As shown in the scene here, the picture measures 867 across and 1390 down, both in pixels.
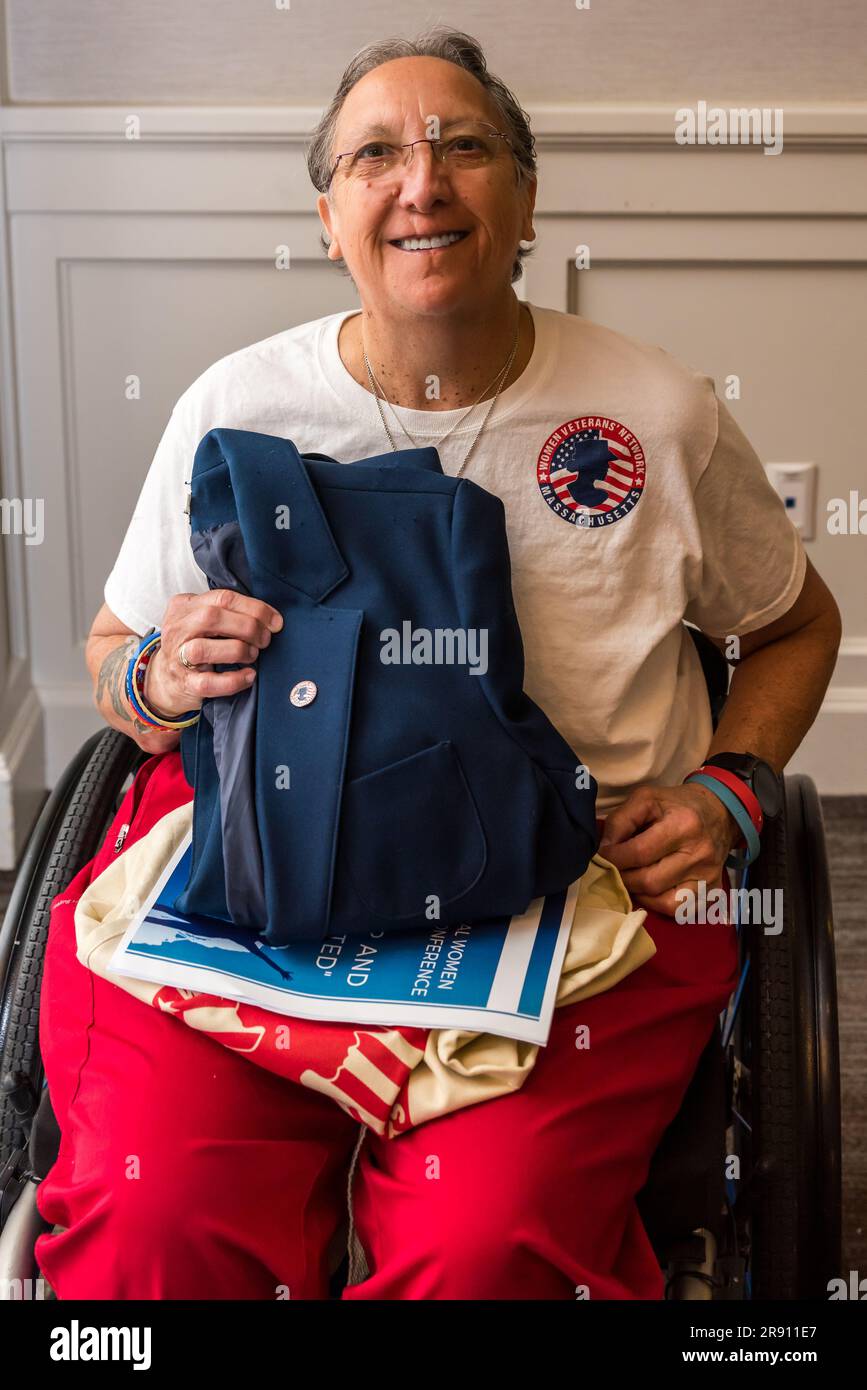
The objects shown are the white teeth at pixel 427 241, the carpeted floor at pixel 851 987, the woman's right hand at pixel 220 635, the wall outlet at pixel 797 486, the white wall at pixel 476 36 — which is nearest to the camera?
the woman's right hand at pixel 220 635

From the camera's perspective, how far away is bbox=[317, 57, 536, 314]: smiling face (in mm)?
1107

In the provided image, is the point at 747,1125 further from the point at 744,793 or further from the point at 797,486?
the point at 797,486

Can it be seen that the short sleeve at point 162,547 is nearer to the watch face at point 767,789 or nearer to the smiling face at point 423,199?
the smiling face at point 423,199

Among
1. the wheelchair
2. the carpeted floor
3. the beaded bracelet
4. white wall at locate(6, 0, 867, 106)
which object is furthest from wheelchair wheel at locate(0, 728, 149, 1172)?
white wall at locate(6, 0, 867, 106)

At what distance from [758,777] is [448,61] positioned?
632mm

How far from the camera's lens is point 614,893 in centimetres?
109

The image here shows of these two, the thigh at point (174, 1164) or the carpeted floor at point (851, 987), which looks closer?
the thigh at point (174, 1164)

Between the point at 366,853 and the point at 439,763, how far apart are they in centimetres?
8

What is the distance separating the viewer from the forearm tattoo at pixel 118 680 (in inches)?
45.8

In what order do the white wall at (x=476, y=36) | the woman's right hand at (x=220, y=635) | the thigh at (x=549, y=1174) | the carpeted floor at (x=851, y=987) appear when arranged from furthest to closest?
the white wall at (x=476, y=36), the carpeted floor at (x=851, y=987), the woman's right hand at (x=220, y=635), the thigh at (x=549, y=1174)

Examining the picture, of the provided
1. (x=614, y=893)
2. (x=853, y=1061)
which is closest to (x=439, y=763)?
(x=614, y=893)

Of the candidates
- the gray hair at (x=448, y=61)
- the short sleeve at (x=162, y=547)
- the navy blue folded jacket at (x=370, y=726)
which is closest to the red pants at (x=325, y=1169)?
the navy blue folded jacket at (x=370, y=726)

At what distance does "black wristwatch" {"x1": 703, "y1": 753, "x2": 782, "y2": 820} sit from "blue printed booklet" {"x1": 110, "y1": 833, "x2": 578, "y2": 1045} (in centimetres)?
19
